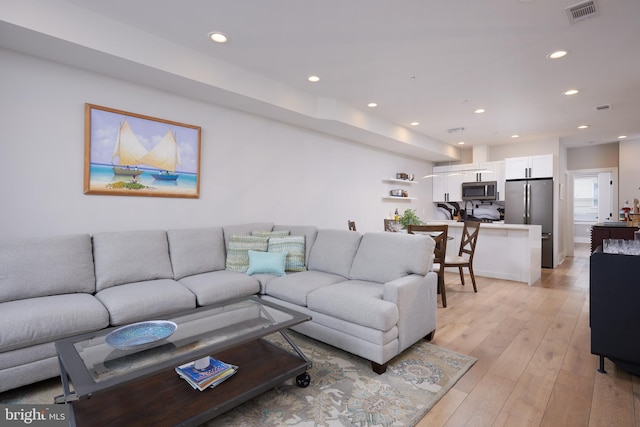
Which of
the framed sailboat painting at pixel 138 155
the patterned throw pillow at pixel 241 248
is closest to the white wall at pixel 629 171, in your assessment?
the patterned throw pillow at pixel 241 248

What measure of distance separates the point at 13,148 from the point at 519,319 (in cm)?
501

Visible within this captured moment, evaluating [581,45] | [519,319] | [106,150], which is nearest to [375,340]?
[519,319]

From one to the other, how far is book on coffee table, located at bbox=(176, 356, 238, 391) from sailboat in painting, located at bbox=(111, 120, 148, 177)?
85.4 inches

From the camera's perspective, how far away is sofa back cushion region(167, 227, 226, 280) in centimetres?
309

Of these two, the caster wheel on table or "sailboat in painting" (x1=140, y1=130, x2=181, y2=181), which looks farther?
"sailboat in painting" (x1=140, y1=130, x2=181, y2=181)

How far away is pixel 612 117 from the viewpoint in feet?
16.5

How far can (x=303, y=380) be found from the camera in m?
2.03

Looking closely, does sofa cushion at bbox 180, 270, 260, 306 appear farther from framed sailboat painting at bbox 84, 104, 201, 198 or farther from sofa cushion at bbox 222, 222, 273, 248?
framed sailboat painting at bbox 84, 104, 201, 198

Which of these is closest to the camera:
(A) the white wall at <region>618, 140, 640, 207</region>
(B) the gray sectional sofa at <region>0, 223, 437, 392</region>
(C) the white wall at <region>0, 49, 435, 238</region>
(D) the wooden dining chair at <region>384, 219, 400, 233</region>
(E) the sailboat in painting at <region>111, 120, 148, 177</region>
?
(B) the gray sectional sofa at <region>0, 223, 437, 392</region>

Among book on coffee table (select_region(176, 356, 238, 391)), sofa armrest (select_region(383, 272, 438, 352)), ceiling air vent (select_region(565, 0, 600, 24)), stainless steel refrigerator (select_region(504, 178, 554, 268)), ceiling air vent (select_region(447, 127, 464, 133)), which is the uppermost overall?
ceiling air vent (select_region(447, 127, 464, 133))

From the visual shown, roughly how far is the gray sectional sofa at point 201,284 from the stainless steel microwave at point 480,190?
486 cm

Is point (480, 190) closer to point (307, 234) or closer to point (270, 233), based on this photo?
point (307, 234)

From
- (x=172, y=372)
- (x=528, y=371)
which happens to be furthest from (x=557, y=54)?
(x=172, y=372)

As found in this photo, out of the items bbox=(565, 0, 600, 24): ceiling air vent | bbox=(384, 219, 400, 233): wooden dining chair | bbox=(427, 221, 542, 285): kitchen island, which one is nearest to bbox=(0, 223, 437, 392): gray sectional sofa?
bbox=(384, 219, 400, 233): wooden dining chair
